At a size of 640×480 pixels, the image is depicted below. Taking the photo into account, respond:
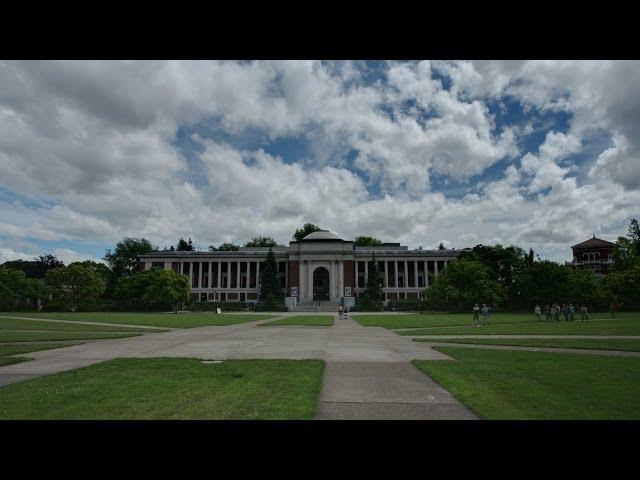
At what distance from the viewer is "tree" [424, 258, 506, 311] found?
203 ft

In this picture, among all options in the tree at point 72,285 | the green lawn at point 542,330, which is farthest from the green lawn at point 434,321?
the tree at point 72,285

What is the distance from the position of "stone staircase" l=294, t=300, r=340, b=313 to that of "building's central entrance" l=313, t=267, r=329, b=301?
13.5 m

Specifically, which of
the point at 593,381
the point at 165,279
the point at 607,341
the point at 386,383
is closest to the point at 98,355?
the point at 386,383

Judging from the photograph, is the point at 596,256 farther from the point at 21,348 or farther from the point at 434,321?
the point at 21,348

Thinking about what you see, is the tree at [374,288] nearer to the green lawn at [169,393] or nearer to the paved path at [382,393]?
A: the paved path at [382,393]

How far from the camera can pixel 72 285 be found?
73.8 m

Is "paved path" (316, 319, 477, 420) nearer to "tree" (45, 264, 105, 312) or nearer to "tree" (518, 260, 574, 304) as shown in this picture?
"tree" (518, 260, 574, 304)

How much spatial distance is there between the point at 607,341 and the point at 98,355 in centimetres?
2257

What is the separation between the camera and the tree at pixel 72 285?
7231 centimetres

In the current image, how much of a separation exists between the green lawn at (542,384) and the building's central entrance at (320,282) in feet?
306

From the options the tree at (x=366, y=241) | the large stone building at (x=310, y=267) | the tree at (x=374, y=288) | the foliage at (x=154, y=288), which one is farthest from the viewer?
the tree at (x=366, y=241)

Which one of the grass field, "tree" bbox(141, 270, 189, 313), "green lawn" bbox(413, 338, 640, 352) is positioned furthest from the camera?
"tree" bbox(141, 270, 189, 313)

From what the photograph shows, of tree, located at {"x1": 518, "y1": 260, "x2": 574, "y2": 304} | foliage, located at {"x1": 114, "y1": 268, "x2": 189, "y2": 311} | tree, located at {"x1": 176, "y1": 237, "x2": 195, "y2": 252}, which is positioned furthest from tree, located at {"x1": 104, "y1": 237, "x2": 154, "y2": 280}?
tree, located at {"x1": 518, "y1": 260, "x2": 574, "y2": 304}

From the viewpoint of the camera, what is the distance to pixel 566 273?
59438mm
